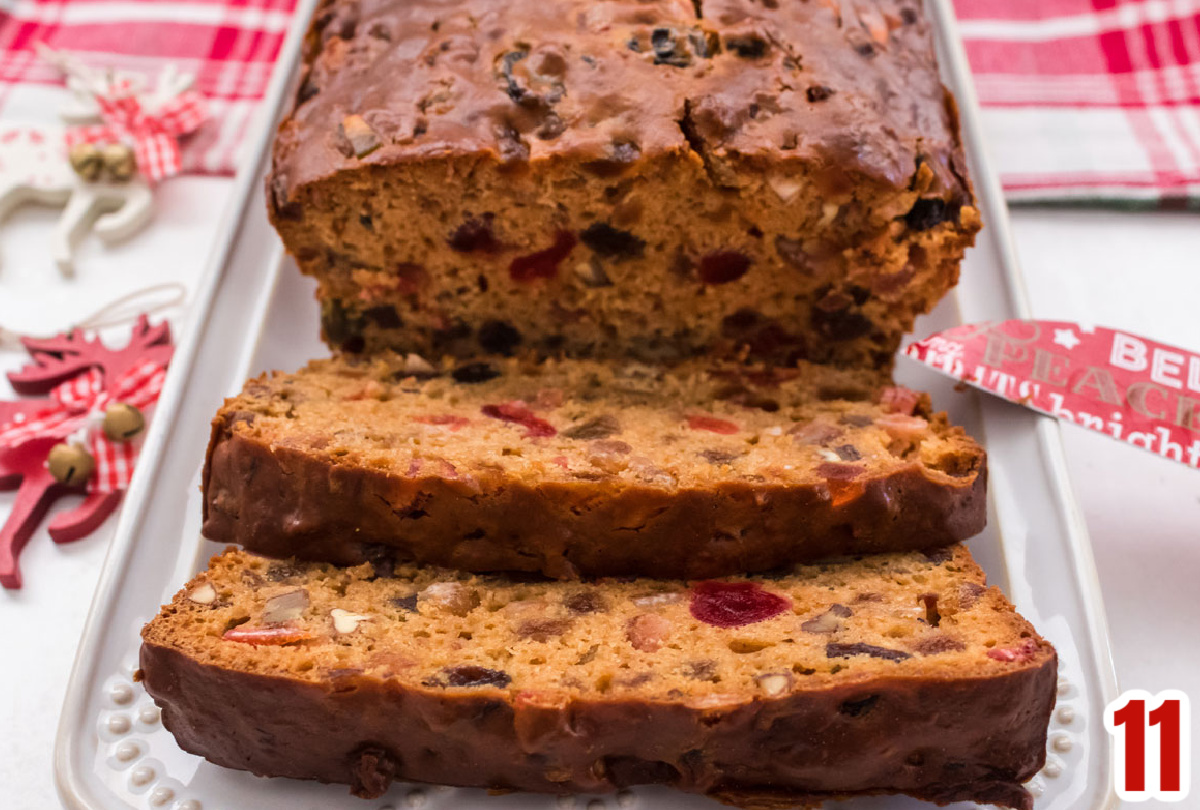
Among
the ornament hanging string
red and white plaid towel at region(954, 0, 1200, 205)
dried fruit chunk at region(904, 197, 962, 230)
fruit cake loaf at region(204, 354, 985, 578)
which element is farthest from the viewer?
red and white plaid towel at region(954, 0, 1200, 205)

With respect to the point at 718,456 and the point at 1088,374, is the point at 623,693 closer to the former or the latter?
the point at 718,456

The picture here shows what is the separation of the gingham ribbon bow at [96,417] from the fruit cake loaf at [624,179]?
0.57 m

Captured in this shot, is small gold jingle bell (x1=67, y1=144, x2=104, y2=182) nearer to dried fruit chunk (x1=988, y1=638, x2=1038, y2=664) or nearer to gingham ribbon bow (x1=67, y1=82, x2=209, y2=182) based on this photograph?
gingham ribbon bow (x1=67, y1=82, x2=209, y2=182)

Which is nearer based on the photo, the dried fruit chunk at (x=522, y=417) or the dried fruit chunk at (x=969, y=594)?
the dried fruit chunk at (x=969, y=594)

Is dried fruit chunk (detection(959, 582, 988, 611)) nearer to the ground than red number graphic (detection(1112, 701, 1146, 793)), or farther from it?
farther from it

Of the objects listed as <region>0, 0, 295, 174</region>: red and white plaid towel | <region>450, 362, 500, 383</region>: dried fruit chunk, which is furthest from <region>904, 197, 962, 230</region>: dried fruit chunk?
<region>0, 0, 295, 174</region>: red and white plaid towel

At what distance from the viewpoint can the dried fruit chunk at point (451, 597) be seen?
236 centimetres

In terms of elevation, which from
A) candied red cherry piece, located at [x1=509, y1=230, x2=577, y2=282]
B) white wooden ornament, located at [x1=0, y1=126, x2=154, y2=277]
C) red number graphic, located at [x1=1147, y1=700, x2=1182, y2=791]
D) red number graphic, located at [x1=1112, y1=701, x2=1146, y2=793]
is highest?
candied red cherry piece, located at [x1=509, y1=230, x2=577, y2=282]

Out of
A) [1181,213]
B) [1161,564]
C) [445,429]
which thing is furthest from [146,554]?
[1181,213]

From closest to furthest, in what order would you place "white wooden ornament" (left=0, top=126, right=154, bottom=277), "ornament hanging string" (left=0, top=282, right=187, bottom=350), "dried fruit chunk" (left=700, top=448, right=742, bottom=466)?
"dried fruit chunk" (left=700, top=448, right=742, bottom=466) < "ornament hanging string" (left=0, top=282, right=187, bottom=350) < "white wooden ornament" (left=0, top=126, right=154, bottom=277)

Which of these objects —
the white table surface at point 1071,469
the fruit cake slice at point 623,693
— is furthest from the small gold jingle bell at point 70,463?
the fruit cake slice at point 623,693

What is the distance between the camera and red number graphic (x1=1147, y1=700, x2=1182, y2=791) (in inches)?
90.4
